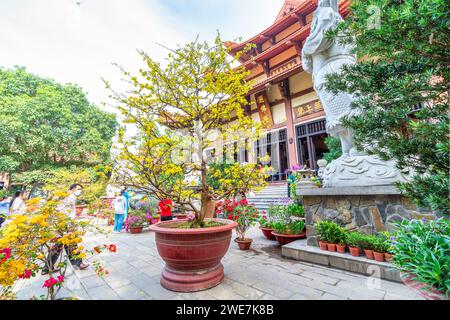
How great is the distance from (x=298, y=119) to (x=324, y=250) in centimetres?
747

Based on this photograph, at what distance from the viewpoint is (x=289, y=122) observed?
9734mm

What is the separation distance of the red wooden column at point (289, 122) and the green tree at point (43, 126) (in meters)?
9.49

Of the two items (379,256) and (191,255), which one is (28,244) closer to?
(191,255)

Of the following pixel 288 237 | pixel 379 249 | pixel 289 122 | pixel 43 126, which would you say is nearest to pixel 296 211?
pixel 288 237

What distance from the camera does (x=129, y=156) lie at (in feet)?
7.52

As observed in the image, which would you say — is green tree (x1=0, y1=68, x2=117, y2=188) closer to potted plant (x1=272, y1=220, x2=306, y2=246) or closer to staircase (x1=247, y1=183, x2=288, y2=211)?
staircase (x1=247, y1=183, x2=288, y2=211)

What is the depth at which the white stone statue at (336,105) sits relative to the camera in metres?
3.09

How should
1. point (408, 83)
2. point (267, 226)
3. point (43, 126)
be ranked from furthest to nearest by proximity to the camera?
point (43, 126), point (267, 226), point (408, 83)

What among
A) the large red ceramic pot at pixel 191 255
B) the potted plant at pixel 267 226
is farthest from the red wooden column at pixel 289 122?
the large red ceramic pot at pixel 191 255

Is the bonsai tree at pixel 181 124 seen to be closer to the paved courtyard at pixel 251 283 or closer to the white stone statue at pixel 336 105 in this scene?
the paved courtyard at pixel 251 283

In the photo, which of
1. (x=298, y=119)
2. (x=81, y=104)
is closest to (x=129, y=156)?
(x=298, y=119)

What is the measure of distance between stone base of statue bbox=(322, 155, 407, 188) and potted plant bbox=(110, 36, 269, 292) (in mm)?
1370

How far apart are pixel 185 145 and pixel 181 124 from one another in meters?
0.42
